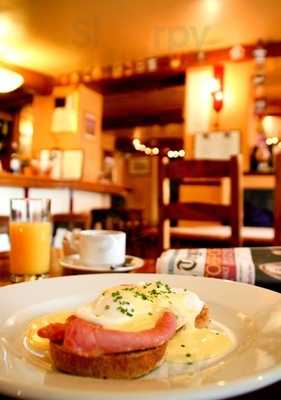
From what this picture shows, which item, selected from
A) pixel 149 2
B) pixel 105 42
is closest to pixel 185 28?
pixel 149 2

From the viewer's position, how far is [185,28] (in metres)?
4.84

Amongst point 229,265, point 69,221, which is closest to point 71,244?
point 229,265

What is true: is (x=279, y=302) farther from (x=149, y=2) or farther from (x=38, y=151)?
(x=38, y=151)

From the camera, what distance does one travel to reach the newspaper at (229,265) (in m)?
0.85

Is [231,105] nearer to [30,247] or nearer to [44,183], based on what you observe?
[44,183]

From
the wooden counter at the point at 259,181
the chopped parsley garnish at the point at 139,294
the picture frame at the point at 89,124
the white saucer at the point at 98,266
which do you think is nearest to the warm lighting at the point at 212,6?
the wooden counter at the point at 259,181

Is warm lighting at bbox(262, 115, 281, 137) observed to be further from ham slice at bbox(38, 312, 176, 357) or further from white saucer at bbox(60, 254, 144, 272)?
ham slice at bbox(38, 312, 176, 357)

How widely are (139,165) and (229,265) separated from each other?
1289 cm

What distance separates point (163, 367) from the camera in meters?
0.45

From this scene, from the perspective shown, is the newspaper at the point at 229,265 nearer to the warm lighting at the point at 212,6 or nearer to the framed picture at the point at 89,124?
the warm lighting at the point at 212,6

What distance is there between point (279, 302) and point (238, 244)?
1.39 meters

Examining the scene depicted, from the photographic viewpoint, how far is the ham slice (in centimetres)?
42

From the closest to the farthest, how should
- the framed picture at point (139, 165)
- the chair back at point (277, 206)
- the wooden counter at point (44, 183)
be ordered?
the chair back at point (277, 206)
the wooden counter at point (44, 183)
the framed picture at point (139, 165)

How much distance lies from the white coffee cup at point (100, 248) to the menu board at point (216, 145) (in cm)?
472
